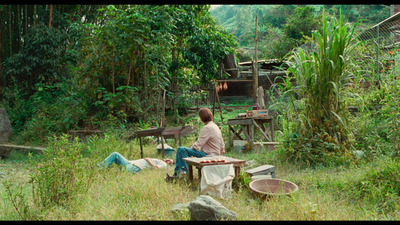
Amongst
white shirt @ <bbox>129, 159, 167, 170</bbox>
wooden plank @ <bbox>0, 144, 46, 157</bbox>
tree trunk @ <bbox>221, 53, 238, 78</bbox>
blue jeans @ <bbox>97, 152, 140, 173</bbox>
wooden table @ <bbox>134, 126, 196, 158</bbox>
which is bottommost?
wooden plank @ <bbox>0, 144, 46, 157</bbox>

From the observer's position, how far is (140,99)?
10.0 metres

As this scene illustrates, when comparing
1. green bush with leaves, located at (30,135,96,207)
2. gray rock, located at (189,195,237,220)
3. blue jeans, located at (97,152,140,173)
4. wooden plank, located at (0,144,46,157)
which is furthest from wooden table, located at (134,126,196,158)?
wooden plank, located at (0,144,46,157)

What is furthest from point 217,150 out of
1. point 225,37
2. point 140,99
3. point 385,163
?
point 225,37

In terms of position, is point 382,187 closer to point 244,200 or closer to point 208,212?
point 244,200

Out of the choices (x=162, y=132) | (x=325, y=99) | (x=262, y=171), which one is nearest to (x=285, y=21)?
(x=162, y=132)

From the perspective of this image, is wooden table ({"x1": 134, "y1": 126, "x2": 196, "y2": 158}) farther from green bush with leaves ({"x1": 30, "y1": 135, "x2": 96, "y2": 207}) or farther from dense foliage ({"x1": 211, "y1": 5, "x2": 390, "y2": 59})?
dense foliage ({"x1": 211, "y1": 5, "x2": 390, "y2": 59})

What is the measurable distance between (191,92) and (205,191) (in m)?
8.75

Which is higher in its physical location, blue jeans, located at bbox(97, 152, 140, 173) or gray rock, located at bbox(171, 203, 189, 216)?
gray rock, located at bbox(171, 203, 189, 216)

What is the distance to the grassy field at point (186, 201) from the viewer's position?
3.28 metres

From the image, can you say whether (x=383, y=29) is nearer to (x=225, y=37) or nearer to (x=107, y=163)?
(x=107, y=163)

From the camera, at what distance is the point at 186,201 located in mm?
3838

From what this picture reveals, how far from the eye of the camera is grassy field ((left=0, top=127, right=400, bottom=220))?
3275 mm

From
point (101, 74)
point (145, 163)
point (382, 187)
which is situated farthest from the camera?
point (101, 74)

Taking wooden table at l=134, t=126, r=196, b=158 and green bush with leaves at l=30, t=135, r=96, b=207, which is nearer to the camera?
green bush with leaves at l=30, t=135, r=96, b=207
